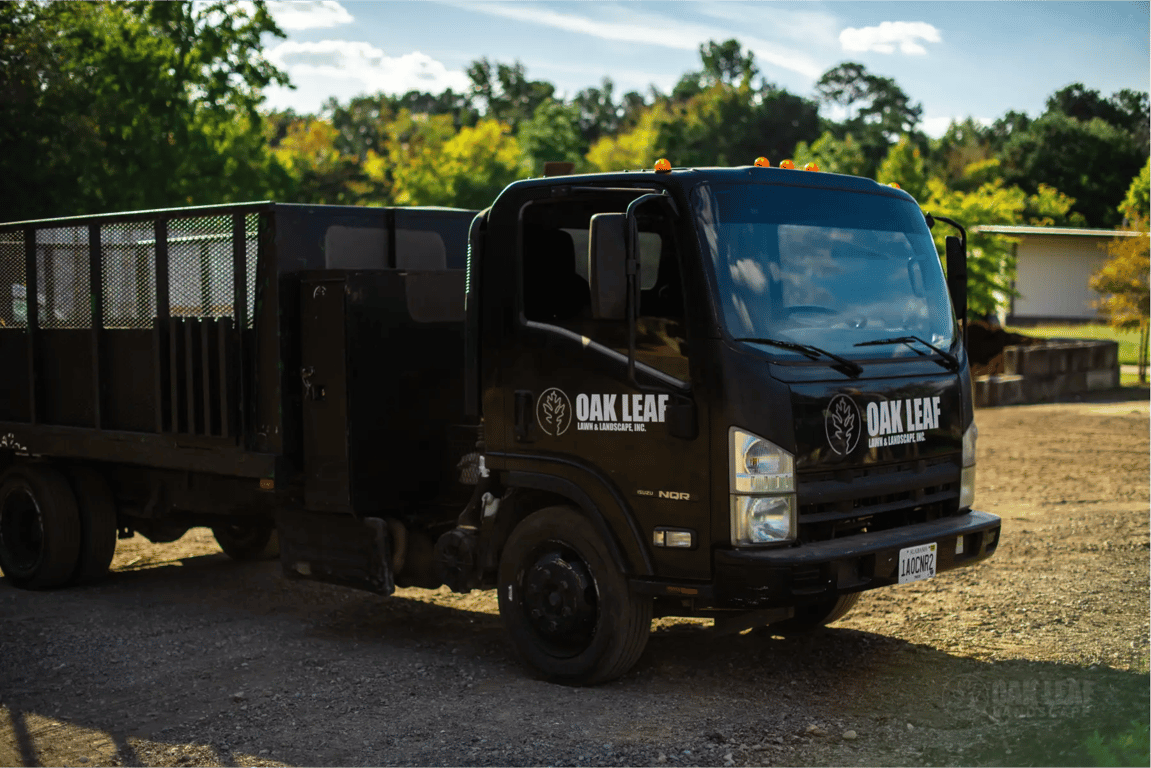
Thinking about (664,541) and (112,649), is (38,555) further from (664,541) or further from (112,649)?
(664,541)

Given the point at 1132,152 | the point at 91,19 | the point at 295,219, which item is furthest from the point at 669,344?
the point at 1132,152

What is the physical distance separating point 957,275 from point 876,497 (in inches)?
60.0

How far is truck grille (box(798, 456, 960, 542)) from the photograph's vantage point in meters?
5.75

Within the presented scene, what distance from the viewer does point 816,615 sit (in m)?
7.29

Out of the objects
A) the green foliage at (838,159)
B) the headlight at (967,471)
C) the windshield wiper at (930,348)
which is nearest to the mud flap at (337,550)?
the windshield wiper at (930,348)

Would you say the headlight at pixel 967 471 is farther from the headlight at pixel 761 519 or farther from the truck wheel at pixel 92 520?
the truck wheel at pixel 92 520

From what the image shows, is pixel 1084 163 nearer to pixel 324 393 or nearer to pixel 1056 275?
pixel 1056 275

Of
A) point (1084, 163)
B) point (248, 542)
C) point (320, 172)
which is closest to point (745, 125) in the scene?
point (1084, 163)

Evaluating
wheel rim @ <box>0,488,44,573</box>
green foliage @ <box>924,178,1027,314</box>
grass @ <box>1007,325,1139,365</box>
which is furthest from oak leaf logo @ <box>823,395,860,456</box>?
grass @ <box>1007,325,1139,365</box>

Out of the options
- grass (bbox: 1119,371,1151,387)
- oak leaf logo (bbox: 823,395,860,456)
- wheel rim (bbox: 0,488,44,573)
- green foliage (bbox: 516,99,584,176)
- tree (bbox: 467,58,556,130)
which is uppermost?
tree (bbox: 467,58,556,130)

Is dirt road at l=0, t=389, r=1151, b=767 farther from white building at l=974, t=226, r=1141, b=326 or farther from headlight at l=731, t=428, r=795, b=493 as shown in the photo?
white building at l=974, t=226, r=1141, b=326

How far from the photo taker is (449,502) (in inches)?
291

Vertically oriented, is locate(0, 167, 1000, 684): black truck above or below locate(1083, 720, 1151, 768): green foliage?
above

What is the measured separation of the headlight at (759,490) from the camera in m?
5.58
